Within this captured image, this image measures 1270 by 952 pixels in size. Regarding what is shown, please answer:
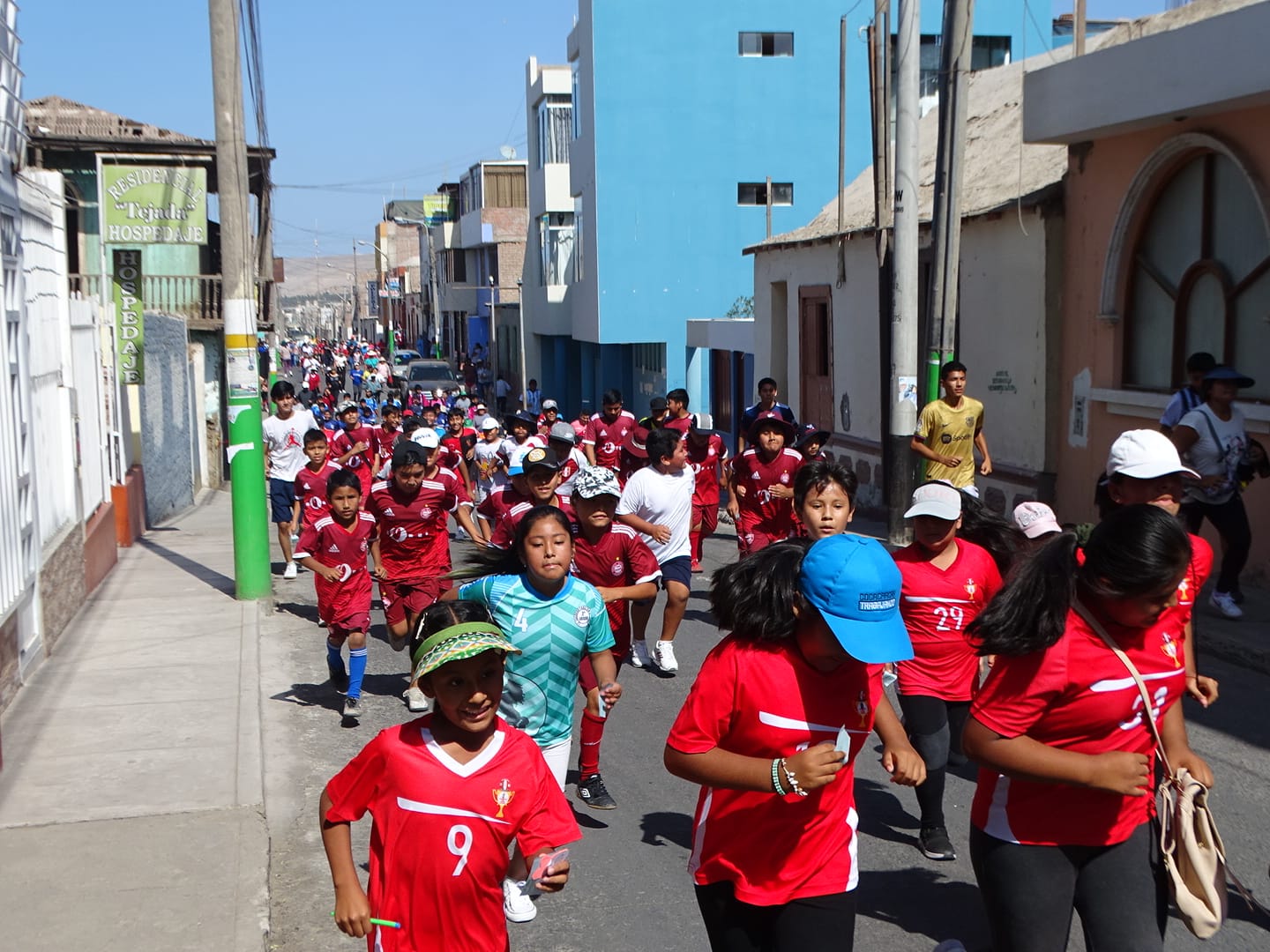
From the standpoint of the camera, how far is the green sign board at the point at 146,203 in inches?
822

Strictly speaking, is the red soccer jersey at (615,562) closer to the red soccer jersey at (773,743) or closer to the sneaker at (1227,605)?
the red soccer jersey at (773,743)

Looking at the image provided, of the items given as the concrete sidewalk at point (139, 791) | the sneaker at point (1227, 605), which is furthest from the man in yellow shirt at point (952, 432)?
the concrete sidewalk at point (139, 791)

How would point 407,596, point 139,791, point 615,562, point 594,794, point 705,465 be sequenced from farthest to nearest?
point 705,465 < point 407,596 < point 615,562 < point 139,791 < point 594,794

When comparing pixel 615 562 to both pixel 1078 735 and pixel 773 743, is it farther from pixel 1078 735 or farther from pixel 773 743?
pixel 1078 735

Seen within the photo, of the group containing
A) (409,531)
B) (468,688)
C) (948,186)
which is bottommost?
(409,531)

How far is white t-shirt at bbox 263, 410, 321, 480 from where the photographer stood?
51.5 ft

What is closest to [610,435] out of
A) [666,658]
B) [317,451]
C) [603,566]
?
[317,451]

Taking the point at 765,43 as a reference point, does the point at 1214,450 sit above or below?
below

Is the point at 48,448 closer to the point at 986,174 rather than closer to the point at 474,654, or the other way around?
the point at 474,654

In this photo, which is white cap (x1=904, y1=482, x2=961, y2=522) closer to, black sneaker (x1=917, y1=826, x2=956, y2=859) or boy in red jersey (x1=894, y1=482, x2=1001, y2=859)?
boy in red jersey (x1=894, y1=482, x2=1001, y2=859)

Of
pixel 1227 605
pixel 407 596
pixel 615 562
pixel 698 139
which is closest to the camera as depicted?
pixel 615 562

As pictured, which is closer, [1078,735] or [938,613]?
[1078,735]

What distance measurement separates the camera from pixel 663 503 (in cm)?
946

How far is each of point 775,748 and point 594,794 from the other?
3450 millimetres
